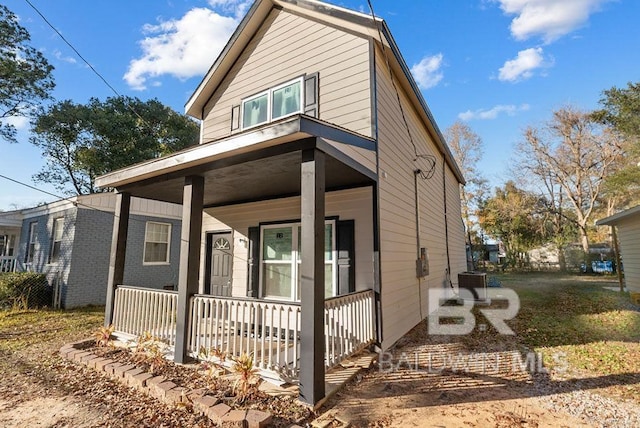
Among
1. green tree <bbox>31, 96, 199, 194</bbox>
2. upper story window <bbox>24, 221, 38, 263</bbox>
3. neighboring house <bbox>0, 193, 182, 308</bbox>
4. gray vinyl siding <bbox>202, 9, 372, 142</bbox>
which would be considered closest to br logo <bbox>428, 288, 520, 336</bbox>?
gray vinyl siding <bbox>202, 9, 372, 142</bbox>

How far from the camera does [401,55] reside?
6180 mm

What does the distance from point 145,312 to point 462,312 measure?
24.9 ft

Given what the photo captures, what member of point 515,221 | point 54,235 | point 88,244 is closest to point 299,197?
point 88,244

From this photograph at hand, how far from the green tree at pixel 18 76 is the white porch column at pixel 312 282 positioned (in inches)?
713

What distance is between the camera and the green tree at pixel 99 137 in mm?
17578

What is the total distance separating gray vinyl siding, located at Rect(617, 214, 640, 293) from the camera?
10555 millimetres

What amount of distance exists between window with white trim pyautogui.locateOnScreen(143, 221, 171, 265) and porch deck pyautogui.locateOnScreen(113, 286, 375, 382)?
582 centimetres

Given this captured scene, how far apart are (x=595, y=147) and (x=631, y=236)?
46.2 ft

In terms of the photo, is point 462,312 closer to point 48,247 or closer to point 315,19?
point 315,19

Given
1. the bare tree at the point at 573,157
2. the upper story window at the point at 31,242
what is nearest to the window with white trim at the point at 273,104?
the upper story window at the point at 31,242

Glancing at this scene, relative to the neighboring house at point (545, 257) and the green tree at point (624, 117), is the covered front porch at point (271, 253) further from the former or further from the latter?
the neighboring house at point (545, 257)

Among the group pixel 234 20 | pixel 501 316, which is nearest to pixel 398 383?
pixel 501 316

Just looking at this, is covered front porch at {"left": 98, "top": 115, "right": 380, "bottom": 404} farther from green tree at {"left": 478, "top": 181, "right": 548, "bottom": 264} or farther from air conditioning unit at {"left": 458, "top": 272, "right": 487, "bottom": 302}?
green tree at {"left": 478, "top": 181, "right": 548, "bottom": 264}

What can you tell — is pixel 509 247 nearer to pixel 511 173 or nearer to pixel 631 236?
pixel 511 173
